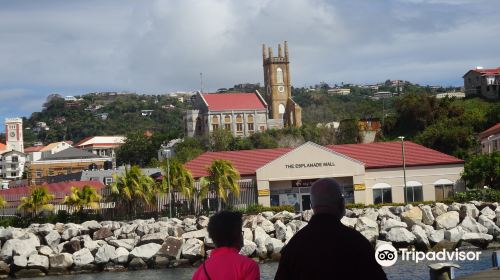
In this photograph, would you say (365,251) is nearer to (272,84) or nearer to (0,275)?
(0,275)

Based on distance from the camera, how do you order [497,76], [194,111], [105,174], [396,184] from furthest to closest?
[194,111] < [497,76] < [105,174] < [396,184]

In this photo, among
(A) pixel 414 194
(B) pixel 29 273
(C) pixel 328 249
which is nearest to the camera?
(C) pixel 328 249

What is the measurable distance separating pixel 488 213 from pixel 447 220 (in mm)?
2820

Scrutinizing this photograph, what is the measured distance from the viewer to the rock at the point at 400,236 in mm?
36094

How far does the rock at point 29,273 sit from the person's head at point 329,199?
32.4 m

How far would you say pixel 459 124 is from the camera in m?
81.2

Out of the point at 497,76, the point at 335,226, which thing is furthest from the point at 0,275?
the point at 497,76

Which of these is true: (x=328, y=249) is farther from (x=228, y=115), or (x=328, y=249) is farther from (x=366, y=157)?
(x=228, y=115)

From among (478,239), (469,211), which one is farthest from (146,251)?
(469,211)

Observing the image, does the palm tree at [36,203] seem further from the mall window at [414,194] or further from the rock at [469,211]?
the rock at [469,211]

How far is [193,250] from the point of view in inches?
1451

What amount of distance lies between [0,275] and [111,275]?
540cm

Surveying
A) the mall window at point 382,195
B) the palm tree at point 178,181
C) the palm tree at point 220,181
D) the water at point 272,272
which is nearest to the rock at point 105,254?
the water at point 272,272

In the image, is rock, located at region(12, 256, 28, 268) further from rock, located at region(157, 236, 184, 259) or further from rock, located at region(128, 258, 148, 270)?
rock, located at region(157, 236, 184, 259)
